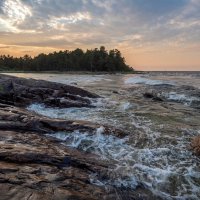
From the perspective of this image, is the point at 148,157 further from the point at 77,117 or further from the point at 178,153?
the point at 77,117

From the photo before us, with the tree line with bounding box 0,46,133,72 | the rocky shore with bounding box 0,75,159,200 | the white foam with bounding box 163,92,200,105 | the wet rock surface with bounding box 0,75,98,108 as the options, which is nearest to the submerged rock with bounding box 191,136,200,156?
the rocky shore with bounding box 0,75,159,200

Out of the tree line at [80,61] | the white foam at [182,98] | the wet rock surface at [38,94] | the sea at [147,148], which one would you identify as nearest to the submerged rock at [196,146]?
the sea at [147,148]

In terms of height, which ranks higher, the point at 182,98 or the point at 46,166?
the point at 46,166

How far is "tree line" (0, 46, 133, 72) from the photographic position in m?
132

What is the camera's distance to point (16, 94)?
1568 centimetres

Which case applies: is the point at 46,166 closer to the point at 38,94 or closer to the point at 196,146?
the point at 196,146

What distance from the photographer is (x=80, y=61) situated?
134375 mm

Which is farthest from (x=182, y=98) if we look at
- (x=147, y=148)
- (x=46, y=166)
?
(x=46, y=166)

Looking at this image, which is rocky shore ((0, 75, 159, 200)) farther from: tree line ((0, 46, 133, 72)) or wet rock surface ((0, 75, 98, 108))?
tree line ((0, 46, 133, 72))

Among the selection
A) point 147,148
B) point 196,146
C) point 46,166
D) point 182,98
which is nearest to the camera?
point 46,166

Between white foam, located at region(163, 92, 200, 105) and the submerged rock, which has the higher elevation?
the submerged rock

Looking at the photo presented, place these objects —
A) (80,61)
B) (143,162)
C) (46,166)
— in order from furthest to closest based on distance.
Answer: (80,61) < (143,162) < (46,166)

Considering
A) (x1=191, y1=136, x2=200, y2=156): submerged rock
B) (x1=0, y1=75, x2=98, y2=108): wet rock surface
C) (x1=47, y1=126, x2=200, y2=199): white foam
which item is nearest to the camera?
(x1=47, y1=126, x2=200, y2=199): white foam

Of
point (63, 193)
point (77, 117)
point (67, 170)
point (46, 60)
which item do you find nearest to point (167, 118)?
point (77, 117)
